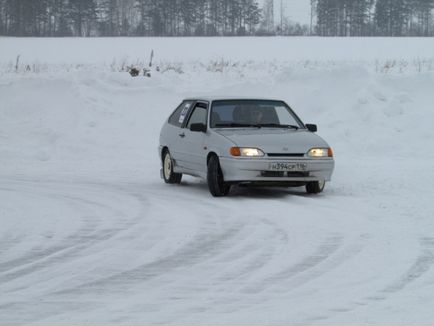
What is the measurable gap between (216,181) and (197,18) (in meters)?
90.1

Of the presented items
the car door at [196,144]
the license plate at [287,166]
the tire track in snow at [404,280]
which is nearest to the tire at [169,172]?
the car door at [196,144]

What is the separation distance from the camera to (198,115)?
15641mm

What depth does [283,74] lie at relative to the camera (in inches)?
1195

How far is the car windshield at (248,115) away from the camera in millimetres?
14867

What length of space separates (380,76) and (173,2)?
74705mm

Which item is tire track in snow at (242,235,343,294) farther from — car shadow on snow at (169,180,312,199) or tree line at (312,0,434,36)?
tree line at (312,0,434,36)

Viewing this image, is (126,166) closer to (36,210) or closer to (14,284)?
(36,210)

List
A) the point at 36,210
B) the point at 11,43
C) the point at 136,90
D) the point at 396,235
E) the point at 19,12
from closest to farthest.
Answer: the point at 396,235
the point at 36,210
the point at 136,90
the point at 11,43
the point at 19,12

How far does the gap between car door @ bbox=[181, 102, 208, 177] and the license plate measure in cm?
132

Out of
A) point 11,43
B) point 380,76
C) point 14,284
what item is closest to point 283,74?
point 380,76

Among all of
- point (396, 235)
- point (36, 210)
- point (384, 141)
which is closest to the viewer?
point (396, 235)

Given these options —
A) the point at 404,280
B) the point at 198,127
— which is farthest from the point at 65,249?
the point at 198,127

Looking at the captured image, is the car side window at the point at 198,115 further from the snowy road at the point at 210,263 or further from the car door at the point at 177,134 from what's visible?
the snowy road at the point at 210,263

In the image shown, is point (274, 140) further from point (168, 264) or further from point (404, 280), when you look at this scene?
point (404, 280)
